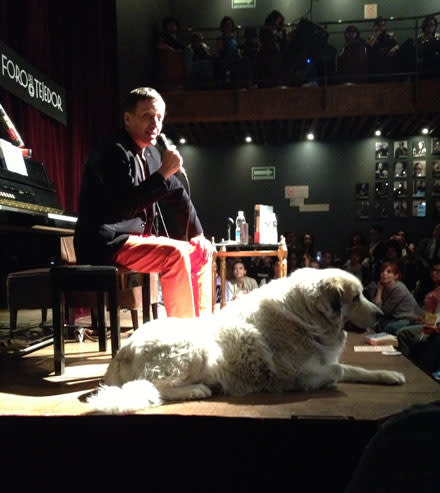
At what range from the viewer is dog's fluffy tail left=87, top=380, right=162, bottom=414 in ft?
5.31

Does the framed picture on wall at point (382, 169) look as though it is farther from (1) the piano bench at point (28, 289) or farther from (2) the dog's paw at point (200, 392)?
(2) the dog's paw at point (200, 392)

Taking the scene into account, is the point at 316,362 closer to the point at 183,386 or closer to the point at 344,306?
the point at 344,306

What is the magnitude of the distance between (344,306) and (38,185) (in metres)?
2.72

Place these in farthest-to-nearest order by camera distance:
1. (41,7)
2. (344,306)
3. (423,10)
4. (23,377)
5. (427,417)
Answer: (423,10) → (41,7) → (23,377) → (344,306) → (427,417)

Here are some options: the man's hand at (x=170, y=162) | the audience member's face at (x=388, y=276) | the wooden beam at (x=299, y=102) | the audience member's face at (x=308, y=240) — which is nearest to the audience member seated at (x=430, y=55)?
the wooden beam at (x=299, y=102)

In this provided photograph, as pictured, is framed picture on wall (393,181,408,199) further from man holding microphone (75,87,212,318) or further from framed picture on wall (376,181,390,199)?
man holding microphone (75,87,212,318)

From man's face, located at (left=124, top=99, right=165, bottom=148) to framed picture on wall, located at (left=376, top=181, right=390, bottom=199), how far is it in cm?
699

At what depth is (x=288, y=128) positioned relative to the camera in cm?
835

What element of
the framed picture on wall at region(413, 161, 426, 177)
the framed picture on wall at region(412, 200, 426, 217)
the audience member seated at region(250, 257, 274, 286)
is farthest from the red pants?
the framed picture on wall at region(413, 161, 426, 177)

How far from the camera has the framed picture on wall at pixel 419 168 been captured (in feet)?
27.9

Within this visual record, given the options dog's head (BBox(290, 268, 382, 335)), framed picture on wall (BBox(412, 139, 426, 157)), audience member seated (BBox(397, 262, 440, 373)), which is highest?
framed picture on wall (BBox(412, 139, 426, 157))

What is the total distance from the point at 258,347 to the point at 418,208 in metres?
7.65

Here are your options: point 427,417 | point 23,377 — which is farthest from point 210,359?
point 427,417

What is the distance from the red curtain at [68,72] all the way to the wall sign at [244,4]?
4428 mm
